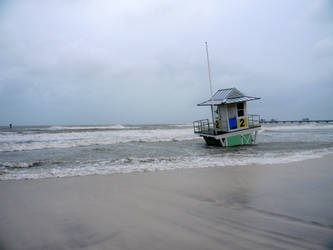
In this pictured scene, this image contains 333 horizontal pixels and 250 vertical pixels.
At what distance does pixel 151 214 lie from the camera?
4402 mm

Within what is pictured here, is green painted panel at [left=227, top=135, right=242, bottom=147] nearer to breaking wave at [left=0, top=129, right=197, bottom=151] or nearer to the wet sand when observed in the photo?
breaking wave at [left=0, top=129, right=197, bottom=151]

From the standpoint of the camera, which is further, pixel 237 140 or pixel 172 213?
pixel 237 140

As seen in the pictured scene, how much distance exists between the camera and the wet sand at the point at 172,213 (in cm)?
335

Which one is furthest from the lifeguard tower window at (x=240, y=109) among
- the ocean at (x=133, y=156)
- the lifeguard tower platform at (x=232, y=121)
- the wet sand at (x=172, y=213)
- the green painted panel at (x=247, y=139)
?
the wet sand at (x=172, y=213)

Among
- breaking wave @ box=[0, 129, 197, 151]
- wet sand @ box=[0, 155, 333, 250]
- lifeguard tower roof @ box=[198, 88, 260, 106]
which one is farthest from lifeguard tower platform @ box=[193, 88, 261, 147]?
wet sand @ box=[0, 155, 333, 250]

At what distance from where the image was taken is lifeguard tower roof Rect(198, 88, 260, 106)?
18667 mm

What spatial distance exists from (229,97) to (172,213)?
16.2 m

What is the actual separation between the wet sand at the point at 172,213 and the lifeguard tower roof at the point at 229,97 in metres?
11.8

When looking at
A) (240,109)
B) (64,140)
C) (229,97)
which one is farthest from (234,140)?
(64,140)

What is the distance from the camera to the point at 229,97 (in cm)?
1927

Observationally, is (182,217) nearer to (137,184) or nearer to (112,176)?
(137,184)

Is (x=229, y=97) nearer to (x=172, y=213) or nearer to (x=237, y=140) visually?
(x=237, y=140)

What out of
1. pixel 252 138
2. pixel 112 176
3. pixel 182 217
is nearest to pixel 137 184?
pixel 112 176

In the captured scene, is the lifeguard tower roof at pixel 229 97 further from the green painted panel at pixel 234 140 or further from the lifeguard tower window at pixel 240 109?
the green painted panel at pixel 234 140
